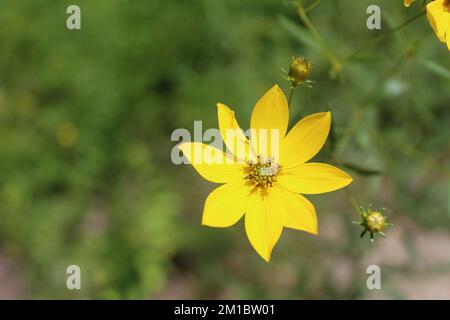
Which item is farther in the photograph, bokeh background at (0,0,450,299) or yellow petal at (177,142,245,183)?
bokeh background at (0,0,450,299)

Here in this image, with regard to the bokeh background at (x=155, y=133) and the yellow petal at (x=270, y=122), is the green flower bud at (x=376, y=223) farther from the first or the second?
the bokeh background at (x=155, y=133)

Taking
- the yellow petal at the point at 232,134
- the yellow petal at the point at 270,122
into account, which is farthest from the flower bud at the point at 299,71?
the yellow petal at the point at 232,134

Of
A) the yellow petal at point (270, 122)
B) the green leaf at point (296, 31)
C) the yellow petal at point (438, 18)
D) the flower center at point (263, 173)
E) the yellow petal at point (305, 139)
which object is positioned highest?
the green leaf at point (296, 31)

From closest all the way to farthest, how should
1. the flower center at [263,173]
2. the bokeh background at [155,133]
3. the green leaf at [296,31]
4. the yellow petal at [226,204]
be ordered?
the yellow petal at [226,204], the flower center at [263,173], the green leaf at [296,31], the bokeh background at [155,133]

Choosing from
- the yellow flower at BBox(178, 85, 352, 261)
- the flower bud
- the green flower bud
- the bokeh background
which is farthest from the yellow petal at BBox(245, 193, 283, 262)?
the bokeh background

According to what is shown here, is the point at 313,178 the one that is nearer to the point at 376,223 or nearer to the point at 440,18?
the point at 376,223

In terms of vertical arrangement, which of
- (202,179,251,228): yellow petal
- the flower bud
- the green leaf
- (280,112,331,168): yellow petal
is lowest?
(202,179,251,228): yellow petal

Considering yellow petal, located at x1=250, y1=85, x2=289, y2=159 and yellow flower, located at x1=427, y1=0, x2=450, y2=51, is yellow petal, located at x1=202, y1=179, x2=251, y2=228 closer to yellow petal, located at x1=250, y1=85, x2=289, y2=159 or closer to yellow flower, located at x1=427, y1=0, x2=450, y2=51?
yellow petal, located at x1=250, y1=85, x2=289, y2=159
